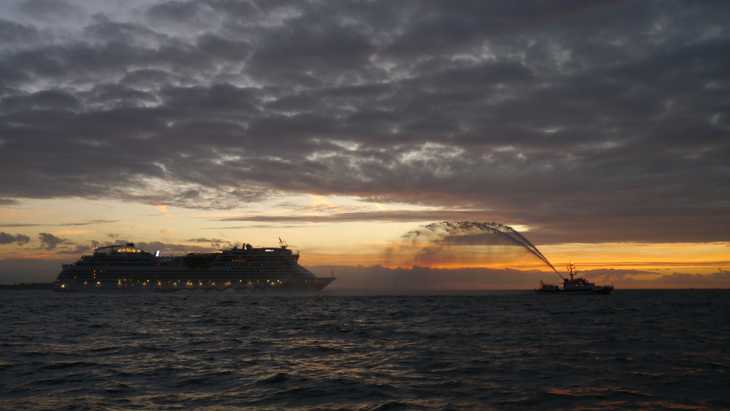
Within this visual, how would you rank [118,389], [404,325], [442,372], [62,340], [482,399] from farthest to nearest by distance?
[404,325]
[62,340]
[442,372]
[118,389]
[482,399]

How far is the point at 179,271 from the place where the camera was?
18912 cm

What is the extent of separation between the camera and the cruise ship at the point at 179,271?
18738 cm

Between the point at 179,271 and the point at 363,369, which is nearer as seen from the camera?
the point at 363,369

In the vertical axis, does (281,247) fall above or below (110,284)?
above

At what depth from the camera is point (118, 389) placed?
22641 mm

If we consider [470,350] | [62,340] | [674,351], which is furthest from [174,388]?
[674,351]

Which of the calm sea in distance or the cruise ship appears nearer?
the calm sea in distance

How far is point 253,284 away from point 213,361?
166645 millimetres

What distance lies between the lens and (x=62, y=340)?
4084cm

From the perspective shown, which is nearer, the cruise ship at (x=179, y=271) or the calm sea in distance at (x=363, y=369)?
the calm sea in distance at (x=363, y=369)

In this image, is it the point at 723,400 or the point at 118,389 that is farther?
the point at 118,389

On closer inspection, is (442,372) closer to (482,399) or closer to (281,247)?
(482,399)

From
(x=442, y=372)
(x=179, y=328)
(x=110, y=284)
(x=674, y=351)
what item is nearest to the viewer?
(x=442, y=372)

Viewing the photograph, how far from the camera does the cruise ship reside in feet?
615
